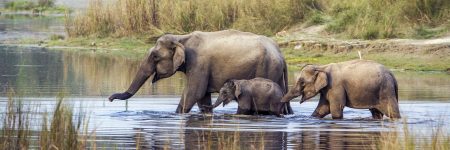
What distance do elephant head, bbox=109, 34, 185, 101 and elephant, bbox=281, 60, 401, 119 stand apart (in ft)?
5.48

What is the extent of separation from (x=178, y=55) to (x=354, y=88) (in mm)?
2541

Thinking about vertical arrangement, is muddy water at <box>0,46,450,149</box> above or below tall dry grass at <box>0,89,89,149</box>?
below

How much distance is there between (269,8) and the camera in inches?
1284

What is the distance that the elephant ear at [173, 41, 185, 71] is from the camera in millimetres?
17938

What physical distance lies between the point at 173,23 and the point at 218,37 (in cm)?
1576

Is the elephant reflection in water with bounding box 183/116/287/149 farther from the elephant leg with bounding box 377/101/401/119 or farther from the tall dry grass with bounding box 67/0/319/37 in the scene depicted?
the tall dry grass with bounding box 67/0/319/37

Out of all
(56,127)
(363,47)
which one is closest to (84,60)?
(363,47)

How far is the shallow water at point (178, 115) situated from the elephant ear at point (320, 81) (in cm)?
46

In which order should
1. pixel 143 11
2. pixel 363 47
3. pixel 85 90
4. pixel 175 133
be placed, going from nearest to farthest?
pixel 175 133
pixel 85 90
pixel 363 47
pixel 143 11

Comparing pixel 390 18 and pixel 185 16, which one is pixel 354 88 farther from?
pixel 185 16

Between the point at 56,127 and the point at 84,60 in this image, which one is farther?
the point at 84,60

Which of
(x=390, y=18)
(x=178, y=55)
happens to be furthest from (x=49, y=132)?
(x=390, y=18)

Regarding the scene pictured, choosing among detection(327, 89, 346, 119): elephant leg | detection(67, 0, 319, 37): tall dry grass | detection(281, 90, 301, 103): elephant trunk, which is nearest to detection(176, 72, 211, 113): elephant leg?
detection(281, 90, 301, 103): elephant trunk

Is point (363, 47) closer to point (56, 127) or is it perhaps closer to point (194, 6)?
point (194, 6)
